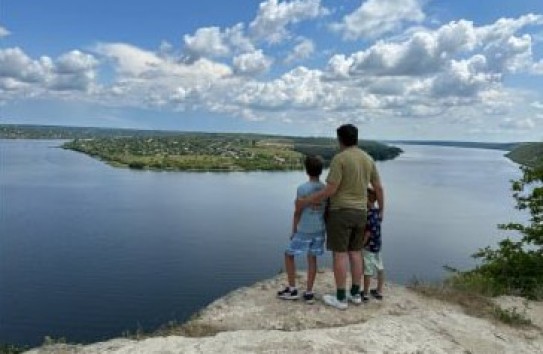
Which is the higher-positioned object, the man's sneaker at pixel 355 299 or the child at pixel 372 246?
the child at pixel 372 246

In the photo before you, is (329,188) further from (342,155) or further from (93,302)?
(93,302)

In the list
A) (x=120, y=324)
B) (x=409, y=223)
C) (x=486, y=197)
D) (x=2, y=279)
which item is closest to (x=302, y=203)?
(x=120, y=324)

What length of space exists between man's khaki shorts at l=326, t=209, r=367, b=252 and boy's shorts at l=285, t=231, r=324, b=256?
13cm

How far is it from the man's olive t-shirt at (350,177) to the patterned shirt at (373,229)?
19.8 inches

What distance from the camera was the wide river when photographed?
27469mm

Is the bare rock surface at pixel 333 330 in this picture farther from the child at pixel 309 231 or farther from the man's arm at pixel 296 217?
the man's arm at pixel 296 217

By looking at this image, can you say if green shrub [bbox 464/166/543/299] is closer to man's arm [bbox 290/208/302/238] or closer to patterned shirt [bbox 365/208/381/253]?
patterned shirt [bbox 365/208/381/253]

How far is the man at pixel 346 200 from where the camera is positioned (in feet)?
24.8

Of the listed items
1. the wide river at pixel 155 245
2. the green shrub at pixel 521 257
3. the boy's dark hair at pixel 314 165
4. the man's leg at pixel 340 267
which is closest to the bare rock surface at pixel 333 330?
the man's leg at pixel 340 267

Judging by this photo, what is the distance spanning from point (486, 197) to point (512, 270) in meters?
54.8

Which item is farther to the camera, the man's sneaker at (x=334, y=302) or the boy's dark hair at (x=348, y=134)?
the man's sneaker at (x=334, y=302)

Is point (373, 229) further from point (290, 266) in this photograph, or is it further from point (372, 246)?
point (290, 266)

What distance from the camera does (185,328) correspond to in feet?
24.6

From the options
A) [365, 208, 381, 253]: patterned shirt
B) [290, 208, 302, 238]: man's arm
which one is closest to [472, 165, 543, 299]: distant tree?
[365, 208, 381, 253]: patterned shirt
